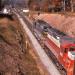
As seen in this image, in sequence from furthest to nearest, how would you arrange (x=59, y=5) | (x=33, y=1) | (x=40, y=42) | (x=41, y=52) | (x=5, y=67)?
(x=33, y=1), (x=59, y=5), (x=40, y=42), (x=41, y=52), (x=5, y=67)

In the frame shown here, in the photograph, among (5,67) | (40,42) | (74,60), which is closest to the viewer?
(74,60)

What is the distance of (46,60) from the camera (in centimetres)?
2727

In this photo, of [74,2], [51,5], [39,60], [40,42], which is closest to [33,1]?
[51,5]

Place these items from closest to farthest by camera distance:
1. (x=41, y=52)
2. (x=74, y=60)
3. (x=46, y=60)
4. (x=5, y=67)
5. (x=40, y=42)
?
(x=74, y=60) → (x=5, y=67) → (x=46, y=60) → (x=41, y=52) → (x=40, y=42)

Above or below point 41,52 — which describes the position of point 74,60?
above

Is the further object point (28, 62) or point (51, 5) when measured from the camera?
point (51, 5)

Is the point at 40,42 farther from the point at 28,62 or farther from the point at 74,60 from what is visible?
the point at 74,60

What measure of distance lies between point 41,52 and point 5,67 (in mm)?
8669

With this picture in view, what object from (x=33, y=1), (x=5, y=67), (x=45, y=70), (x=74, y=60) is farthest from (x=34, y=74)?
(x=33, y=1)

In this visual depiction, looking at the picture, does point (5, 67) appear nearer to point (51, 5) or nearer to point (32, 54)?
point (32, 54)

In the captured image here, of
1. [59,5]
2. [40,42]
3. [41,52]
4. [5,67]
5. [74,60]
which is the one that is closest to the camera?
[74,60]

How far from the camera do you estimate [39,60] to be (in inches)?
1106

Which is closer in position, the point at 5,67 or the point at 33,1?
the point at 5,67

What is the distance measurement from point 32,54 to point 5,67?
9498 mm
